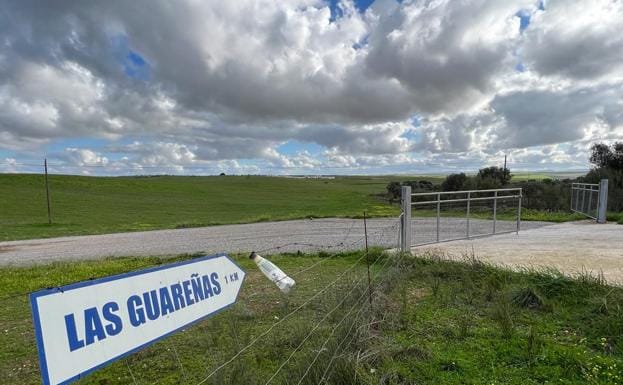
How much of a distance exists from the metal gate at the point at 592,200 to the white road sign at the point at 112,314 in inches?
625

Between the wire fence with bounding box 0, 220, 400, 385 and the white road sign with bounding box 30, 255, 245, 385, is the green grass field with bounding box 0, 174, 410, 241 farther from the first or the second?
the white road sign with bounding box 30, 255, 245, 385

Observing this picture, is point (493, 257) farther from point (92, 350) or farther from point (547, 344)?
point (92, 350)

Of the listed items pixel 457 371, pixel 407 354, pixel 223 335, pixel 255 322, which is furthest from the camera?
pixel 255 322

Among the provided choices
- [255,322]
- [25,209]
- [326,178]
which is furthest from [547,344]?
[326,178]

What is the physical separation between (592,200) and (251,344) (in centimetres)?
1751

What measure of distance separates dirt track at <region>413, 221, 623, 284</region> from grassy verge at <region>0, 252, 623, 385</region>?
137 centimetres

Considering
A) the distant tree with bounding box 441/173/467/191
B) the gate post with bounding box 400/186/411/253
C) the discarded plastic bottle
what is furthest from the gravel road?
the distant tree with bounding box 441/173/467/191

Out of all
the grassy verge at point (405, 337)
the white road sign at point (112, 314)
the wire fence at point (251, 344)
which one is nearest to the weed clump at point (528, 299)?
the grassy verge at point (405, 337)

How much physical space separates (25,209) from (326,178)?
10756cm

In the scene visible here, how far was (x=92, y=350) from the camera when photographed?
66.6 inches

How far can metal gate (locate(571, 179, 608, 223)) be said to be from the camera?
14.0m

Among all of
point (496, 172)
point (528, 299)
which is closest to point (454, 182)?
point (496, 172)

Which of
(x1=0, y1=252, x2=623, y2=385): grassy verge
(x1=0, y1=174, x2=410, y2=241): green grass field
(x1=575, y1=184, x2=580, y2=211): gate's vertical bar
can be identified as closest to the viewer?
(x1=0, y1=252, x2=623, y2=385): grassy verge

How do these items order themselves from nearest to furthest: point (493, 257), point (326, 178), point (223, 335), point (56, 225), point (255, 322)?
1. point (223, 335)
2. point (255, 322)
3. point (493, 257)
4. point (56, 225)
5. point (326, 178)
